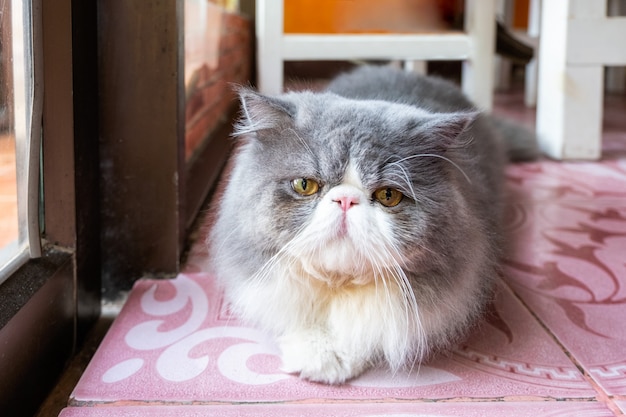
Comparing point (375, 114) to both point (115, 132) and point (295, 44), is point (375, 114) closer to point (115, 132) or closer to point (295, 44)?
point (115, 132)

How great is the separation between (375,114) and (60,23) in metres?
0.49

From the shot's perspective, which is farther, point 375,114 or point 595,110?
point 595,110

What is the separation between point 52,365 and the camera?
0.99m

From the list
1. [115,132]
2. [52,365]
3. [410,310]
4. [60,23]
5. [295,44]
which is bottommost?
[52,365]

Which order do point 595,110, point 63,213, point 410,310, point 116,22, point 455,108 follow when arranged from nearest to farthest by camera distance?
point 410,310
point 63,213
point 116,22
point 455,108
point 595,110

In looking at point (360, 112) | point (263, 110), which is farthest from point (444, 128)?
point (263, 110)

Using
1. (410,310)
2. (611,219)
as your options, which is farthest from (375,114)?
(611,219)

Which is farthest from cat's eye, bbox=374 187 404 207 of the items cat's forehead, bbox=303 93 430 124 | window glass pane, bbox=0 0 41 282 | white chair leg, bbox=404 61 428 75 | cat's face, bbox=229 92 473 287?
white chair leg, bbox=404 61 428 75

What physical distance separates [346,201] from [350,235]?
4 cm

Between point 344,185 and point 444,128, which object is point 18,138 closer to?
point 344,185

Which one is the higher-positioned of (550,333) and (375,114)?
(375,114)

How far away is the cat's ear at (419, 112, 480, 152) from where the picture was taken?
89cm

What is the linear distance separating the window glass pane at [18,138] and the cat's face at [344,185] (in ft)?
1.02

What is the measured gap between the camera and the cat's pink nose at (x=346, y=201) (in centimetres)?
82
